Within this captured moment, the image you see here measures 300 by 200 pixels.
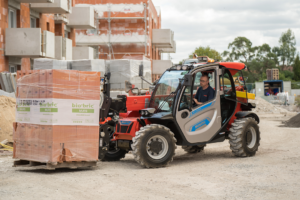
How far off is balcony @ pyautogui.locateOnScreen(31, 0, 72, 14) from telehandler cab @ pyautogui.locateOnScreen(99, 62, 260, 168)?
15.3 metres

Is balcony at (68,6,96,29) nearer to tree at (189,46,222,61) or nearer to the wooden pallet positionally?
the wooden pallet

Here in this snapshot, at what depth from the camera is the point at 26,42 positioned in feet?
70.0

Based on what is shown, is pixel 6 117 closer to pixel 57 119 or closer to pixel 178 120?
pixel 57 119

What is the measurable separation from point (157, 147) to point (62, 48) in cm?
1829

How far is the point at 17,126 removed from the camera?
8.97m

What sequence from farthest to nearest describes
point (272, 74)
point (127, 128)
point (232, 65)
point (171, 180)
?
point (272, 74), point (232, 65), point (127, 128), point (171, 180)

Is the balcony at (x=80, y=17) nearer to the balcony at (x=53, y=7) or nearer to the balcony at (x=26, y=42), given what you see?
the balcony at (x=53, y=7)

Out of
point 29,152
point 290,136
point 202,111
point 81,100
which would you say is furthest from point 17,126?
point 290,136

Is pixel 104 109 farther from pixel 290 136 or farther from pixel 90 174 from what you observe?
pixel 290 136

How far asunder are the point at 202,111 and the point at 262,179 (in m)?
2.65

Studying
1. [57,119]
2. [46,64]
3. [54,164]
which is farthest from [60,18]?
[54,164]

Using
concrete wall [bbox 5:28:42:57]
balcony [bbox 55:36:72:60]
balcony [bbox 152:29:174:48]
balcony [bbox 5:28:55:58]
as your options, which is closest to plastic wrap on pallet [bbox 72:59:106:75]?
balcony [bbox 5:28:55:58]

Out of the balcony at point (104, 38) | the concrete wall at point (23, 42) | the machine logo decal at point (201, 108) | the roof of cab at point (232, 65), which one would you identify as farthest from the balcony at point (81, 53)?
the machine logo decal at point (201, 108)

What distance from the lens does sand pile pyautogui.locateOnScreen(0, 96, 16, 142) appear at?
13.9 meters
